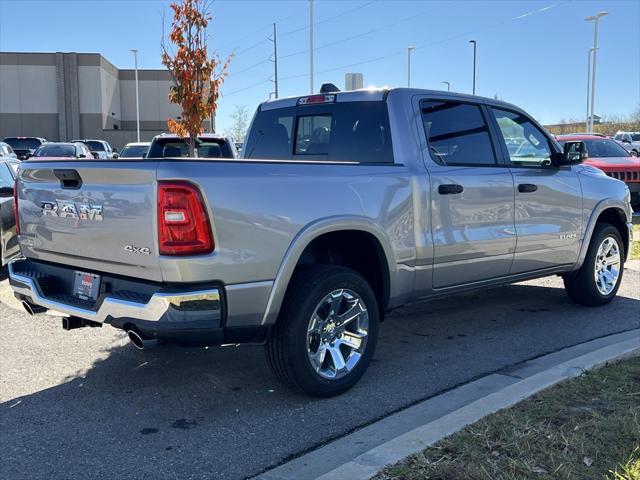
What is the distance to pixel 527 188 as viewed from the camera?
546 cm

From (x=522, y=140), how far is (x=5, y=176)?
21.3ft

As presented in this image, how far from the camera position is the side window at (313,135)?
Result: 5.21 m

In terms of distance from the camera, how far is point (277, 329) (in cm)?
392

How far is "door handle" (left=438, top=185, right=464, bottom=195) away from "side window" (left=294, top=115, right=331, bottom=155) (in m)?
0.99

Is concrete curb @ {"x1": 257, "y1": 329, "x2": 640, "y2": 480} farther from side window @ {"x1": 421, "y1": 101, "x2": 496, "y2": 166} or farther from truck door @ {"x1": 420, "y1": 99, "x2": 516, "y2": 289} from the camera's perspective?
side window @ {"x1": 421, "y1": 101, "x2": 496, "y2": 166}

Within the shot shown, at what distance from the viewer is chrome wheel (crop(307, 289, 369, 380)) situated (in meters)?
4.09

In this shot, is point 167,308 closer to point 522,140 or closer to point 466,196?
point 466,196

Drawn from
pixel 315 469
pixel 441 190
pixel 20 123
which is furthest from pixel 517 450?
pixel 20 123

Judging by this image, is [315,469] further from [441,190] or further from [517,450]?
[441,190]

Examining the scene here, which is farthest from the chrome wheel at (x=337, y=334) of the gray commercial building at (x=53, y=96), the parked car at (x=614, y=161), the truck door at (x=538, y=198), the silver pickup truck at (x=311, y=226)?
the gray commercial building at (x=53, y=96)

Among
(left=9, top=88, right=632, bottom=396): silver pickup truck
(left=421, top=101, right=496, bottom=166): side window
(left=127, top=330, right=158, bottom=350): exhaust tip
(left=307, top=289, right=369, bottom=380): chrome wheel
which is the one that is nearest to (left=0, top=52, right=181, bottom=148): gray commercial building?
(left=9, top=88, right=632, bottom=396): silver pickup truck

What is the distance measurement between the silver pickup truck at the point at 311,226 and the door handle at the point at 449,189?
0.6 inches

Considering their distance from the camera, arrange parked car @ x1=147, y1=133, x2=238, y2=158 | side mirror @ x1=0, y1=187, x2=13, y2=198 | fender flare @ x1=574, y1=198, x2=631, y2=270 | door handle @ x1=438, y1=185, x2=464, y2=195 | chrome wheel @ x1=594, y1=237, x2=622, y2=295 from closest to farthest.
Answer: door handle @ x1=438, y1=185, x2=464, y2=195
fender flare @ x1=574, y1=198, x2=631, y2=270
chrome wheel @ x1=594, y1=237, x2=622, y2=295
side mirror @ x1=0, y1=187, x2=13, y2=198
parked car @ x1=147, y1=133, x2=238, y2=158

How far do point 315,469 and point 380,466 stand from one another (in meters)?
0.35
